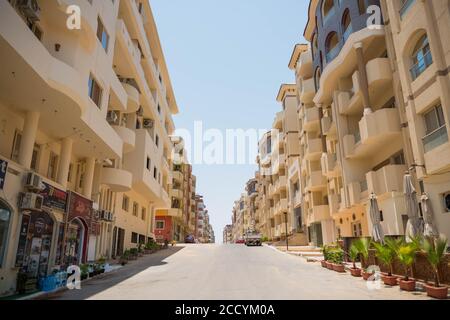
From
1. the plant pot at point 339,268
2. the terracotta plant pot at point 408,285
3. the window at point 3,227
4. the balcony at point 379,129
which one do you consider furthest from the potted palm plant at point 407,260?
the window at point 3,227

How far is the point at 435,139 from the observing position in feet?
51.0

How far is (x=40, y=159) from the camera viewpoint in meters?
16.7

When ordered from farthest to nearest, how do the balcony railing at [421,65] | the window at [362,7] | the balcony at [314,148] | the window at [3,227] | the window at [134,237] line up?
the balcony at [314,148] → the window at [134,237] → the window at [362,7] → the balcony railing at [421,65] → the window at [3,227]

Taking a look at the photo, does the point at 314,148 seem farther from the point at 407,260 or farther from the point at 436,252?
the point at 436,252

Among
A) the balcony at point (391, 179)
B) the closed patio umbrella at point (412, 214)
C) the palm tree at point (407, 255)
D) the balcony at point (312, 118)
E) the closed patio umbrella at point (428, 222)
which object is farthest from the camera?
the balcony at point (312, 118)

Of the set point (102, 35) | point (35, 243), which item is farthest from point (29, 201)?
point (102, 35)

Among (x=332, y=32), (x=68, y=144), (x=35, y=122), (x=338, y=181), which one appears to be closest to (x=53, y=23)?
(x=35, y=122)

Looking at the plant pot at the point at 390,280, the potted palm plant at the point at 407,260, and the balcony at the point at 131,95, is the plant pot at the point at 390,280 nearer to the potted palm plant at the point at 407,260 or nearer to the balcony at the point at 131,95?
the potted palm plant at the point at 407,260

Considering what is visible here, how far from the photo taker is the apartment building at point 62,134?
11359 mm

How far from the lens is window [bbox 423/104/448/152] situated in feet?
49.4

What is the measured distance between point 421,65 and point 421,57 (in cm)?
49

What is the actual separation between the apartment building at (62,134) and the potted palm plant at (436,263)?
1318cm

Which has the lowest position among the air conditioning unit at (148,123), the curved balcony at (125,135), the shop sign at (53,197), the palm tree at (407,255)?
the palm tree at (407,255)

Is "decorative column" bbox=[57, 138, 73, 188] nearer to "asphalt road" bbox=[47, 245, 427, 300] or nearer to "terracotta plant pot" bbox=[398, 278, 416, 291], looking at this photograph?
"asphalt road" bbox=[47, 245, 427, 300]
